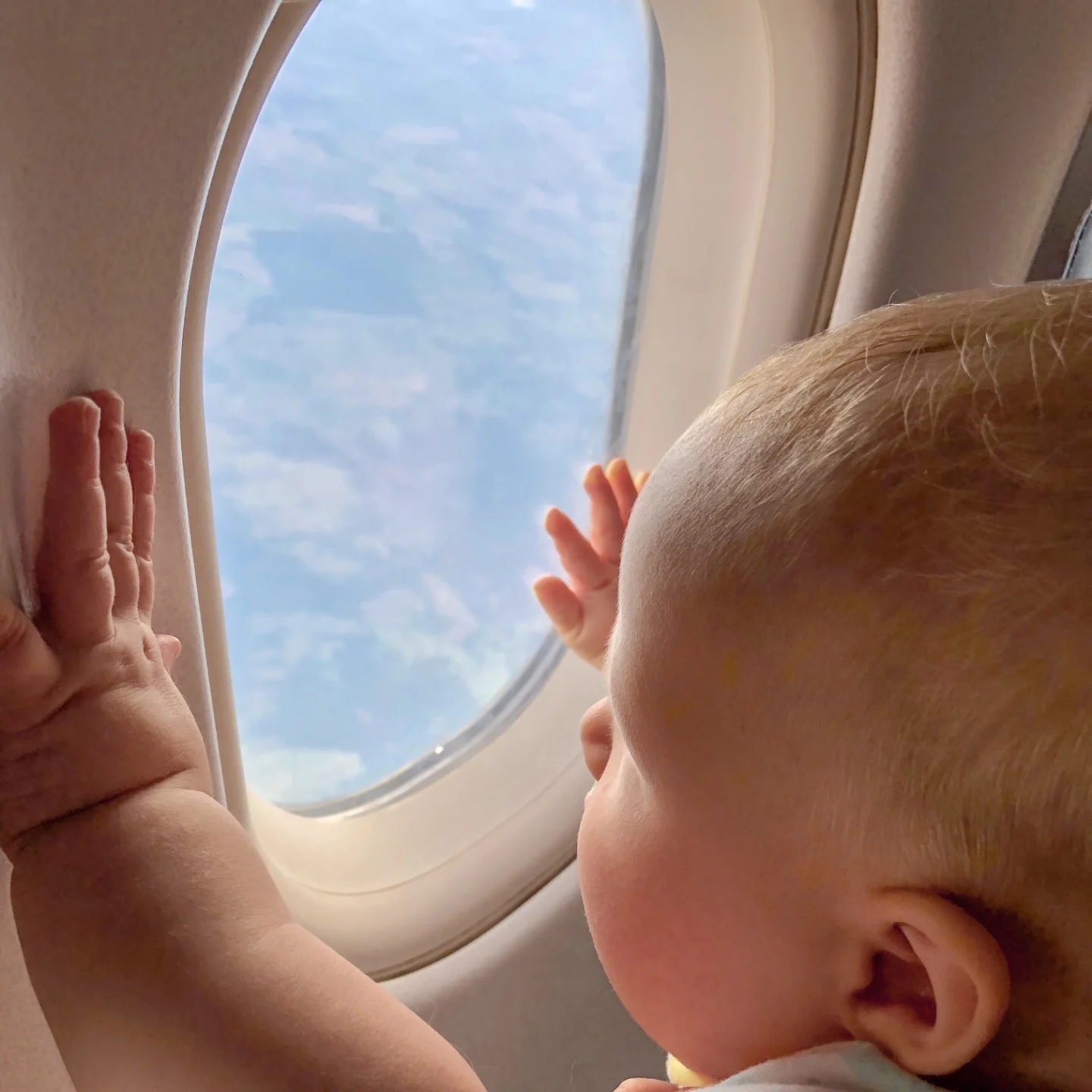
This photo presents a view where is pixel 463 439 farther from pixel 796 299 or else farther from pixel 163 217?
pixel 163 217

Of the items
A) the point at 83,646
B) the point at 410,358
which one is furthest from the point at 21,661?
the point at 410,358

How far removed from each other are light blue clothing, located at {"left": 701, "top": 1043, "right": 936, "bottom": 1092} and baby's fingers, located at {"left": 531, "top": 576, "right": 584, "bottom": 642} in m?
0.53

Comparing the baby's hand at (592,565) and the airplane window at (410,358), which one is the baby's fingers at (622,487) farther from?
the airplane window at (410,358)

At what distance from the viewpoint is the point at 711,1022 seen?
526 mm

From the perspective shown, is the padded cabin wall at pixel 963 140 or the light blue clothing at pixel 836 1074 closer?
the light blue clothing at pixel 836 1074

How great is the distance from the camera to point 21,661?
1.58 feet

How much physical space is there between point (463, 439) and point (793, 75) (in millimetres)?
436

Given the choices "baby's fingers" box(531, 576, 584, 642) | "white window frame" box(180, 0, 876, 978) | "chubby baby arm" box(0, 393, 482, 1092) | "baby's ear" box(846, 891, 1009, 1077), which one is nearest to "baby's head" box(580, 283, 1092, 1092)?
"baby's ear" box(846, 891, 1009, 1077)

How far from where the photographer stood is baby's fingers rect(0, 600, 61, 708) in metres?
0.47

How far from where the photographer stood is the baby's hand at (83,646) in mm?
494

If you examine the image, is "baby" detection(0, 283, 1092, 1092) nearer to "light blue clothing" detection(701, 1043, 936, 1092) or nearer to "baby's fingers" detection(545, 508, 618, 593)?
"light blue clothing" detection(701, 1043, 936, 1092)

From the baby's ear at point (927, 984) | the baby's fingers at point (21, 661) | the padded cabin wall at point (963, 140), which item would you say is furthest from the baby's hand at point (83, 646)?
the padded cabin wall at point (963, 140)

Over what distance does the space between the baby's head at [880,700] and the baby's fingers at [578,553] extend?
426mm

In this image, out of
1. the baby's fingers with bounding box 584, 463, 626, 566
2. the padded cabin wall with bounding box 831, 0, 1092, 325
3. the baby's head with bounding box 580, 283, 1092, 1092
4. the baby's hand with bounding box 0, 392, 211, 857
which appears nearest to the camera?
the baby's head with bounding box 580, 283, 1092, 1092
